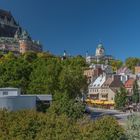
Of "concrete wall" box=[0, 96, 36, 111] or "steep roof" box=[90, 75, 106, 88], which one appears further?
"steep roof" box=[90, 75, 106, 88]

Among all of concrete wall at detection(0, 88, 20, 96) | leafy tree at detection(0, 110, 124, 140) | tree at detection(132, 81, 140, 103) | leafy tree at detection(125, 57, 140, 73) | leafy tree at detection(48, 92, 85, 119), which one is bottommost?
leafy tree at detection(0, 110, 124, 140)

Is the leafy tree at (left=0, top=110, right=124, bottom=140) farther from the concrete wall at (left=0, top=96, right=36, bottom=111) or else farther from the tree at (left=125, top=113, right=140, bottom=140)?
the concrete wall at (left=0, top=96, right=36, bottom=111)

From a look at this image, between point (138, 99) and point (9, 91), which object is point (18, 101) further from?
point (138, 99)

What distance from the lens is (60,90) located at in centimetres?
7881

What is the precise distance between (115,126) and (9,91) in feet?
91.4

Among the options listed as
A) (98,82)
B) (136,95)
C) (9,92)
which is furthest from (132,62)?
(9,92)

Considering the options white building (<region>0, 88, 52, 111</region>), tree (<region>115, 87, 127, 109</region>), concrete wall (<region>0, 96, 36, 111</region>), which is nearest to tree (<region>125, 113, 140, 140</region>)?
white building (<region>0, 88, 52, 111</region>)

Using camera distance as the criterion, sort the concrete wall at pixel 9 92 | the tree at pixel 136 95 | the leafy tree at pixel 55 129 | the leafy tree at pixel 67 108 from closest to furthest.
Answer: the leafy tree at pixel 55 129, the leafy tree at pixel 67 108, the concrete wall at pixel 9 92, the tree at pixel 136 95

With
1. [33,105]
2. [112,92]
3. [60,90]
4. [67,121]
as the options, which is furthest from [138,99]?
[67,121]

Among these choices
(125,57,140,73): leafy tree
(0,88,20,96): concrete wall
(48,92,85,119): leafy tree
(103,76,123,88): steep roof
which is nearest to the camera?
(48,92,85,119): leafy tree

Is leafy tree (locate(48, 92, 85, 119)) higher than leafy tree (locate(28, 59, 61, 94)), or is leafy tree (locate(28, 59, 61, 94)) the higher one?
leafy tree (locate(28, 59, 61, 94))

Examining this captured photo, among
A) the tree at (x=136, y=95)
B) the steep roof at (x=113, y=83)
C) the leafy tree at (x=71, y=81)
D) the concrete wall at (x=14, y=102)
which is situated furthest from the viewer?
the steep roof at (x=113, y=83)

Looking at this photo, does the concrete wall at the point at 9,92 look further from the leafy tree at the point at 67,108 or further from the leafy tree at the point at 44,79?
the leafy tree at the point at 44,79

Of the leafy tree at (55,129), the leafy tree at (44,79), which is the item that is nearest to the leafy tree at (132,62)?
the leafy tree at (44,79)
